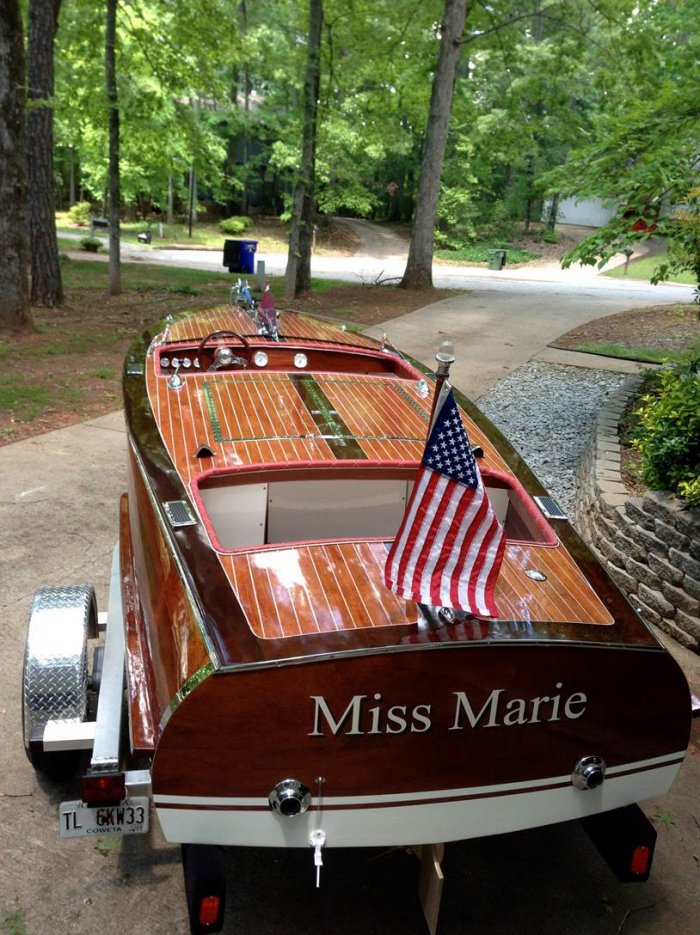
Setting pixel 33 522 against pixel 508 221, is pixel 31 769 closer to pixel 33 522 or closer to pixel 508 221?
pixel 33 522

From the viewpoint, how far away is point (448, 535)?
262 cm

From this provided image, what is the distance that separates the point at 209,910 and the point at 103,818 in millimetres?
532

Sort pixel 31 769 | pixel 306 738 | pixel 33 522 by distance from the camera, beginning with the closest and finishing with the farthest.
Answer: pixel 306 738
pixel 31 769
pixel 33 522

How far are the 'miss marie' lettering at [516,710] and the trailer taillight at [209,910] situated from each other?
936 millimetres

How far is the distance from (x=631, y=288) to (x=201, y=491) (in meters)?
21.1

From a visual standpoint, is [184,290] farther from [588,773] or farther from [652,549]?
[588,773]

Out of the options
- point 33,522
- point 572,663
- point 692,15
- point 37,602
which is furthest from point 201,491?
point 692,15

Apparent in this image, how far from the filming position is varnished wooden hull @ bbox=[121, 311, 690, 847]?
2521 millimetres

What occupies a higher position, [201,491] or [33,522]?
[201,491]

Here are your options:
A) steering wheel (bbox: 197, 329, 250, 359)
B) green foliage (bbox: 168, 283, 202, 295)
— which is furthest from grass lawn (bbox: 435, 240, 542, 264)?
steering wheel (bbox: 197, 329, 250, 359)

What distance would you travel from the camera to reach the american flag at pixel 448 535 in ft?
8.47

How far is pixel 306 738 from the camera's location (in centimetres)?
254

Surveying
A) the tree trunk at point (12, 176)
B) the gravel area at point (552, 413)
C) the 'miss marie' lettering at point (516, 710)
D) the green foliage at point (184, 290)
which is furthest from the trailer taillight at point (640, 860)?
the green foliage at point (184, 290)

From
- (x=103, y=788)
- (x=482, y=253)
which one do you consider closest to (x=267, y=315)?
(x=103, y=788)
